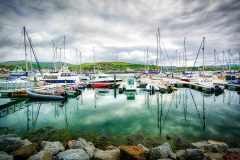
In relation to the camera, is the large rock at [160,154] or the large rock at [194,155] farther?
the large rock at [160,154]

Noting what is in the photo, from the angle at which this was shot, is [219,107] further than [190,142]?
Yes

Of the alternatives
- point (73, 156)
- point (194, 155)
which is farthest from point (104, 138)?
point (194, 155)

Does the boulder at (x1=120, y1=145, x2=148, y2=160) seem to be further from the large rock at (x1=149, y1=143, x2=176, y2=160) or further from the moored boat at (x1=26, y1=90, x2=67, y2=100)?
the moored boat at (x1=26, y1=90, x2=67, y2=100)

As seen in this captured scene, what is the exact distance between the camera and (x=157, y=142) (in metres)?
11.7

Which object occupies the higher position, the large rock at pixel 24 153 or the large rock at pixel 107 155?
the large rock at pixel 24 153

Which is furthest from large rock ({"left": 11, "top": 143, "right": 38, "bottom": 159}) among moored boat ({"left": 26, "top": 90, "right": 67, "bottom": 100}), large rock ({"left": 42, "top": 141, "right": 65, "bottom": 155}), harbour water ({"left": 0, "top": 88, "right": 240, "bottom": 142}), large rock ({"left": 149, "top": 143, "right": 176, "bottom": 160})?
moored boat ({"left": 26, "top": 90, "right": 67, "bottom": 100})

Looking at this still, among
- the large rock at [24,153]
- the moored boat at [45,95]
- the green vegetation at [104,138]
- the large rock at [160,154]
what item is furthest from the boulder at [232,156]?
the moored boat at [45,95]

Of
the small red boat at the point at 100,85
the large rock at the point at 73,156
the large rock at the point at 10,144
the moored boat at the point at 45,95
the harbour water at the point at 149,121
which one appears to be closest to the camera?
the large rock at the point at 73,156

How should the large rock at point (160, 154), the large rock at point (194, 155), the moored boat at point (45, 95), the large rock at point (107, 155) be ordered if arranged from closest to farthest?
the large rock at point (194, 155), the large rock at point (160, 154), the large rock at point (107, 155), the moored boat at point (45, 95)

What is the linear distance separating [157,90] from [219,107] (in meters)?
14.5

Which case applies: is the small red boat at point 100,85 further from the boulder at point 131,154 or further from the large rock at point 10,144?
the boulder at point 131,154

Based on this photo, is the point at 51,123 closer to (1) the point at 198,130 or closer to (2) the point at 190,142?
(2) the point at 190,142

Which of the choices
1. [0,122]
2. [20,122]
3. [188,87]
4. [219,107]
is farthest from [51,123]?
[188,87]

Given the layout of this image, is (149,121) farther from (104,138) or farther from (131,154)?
(131,154)
